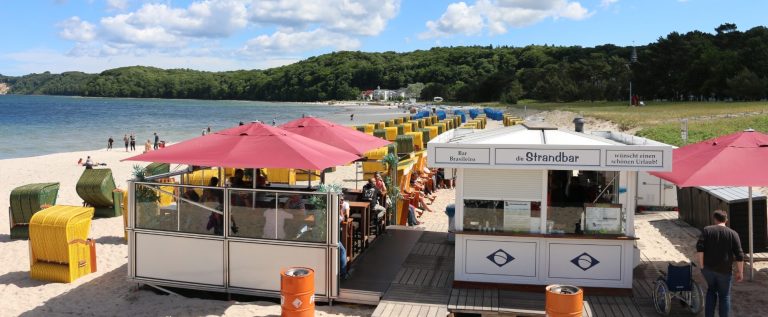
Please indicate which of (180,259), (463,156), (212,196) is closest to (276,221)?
(212,196)

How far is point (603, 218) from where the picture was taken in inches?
317

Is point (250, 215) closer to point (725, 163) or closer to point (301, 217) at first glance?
point (301, 217)

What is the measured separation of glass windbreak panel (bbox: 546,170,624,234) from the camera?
26.4ft

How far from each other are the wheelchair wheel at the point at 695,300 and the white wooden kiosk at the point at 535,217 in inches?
30.6

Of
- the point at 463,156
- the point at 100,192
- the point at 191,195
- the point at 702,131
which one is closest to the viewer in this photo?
the point at 463,156

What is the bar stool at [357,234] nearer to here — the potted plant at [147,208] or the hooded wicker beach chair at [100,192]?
the potted plant at [147,208]

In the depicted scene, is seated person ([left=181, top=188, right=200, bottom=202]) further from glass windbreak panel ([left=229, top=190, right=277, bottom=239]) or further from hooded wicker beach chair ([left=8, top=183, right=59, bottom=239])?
hooded wicker beach chair ([left=8, top=183, right=59, bottom=239])

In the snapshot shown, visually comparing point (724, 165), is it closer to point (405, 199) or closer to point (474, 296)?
point (474, 296)

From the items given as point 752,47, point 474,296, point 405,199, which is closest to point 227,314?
point 474,296

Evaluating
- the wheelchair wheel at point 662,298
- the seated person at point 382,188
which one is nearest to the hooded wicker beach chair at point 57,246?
the seated person at point 382,188

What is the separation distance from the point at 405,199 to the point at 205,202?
5537 mm

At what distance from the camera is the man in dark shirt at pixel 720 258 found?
678 centimetres

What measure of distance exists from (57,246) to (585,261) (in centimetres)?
792

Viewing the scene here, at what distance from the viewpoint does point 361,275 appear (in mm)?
8828
